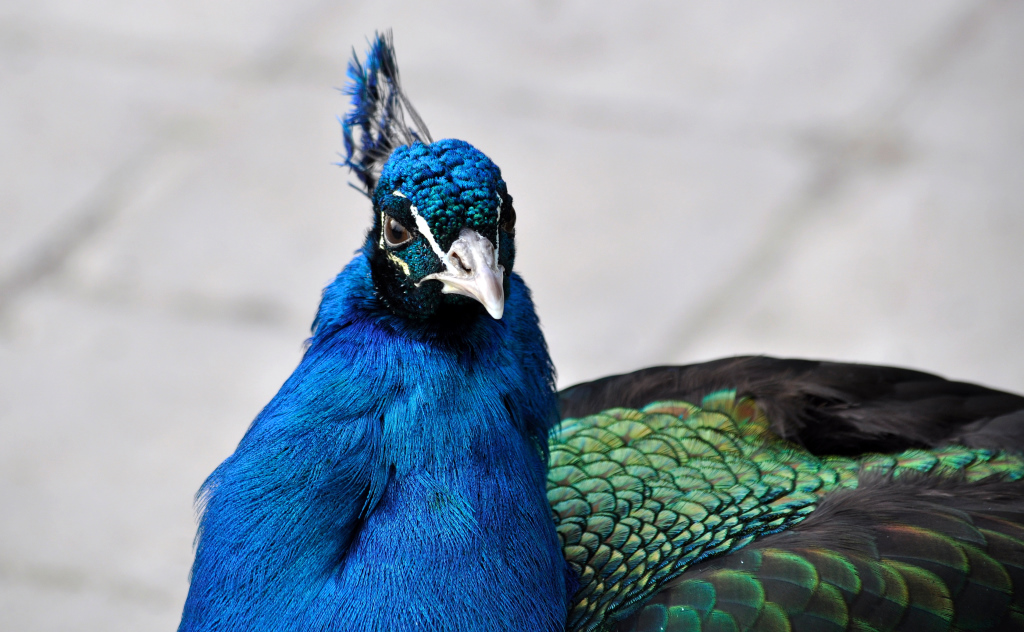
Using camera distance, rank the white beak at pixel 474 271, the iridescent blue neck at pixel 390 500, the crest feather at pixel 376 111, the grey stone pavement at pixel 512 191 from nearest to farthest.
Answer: the white beak at pixel 474 271 < the iridescent blue neck at pixel 390 500 < the crest feather at pixel 376 111 < the grey stone pavement at pixel 512 191

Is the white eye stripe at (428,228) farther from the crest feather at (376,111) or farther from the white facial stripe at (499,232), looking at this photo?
the crest feather at (376,111)

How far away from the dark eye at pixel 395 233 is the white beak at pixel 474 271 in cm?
7

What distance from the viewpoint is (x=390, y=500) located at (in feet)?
5.18

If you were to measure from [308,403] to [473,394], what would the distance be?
0.24 metres

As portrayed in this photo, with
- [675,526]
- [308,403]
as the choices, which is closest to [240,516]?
[308,403]

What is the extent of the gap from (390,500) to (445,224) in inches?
16.3

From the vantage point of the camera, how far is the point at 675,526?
182 cm

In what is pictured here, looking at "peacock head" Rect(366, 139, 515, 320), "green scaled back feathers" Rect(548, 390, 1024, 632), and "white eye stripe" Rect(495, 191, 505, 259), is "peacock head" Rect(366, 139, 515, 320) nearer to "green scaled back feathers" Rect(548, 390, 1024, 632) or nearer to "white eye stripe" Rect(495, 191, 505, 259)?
"white eye stripe" Rect(495, 191, 505, 259)

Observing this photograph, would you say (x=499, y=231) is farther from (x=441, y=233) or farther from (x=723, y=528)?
(x=723, y=528)

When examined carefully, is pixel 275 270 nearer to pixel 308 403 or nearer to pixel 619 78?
pixel 619 78

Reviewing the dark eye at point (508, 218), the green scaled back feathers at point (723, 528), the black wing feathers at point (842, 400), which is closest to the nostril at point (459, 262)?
the dark eye at point (508, 218)

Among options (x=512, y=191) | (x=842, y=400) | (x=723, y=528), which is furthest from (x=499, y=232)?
(x=512, y=191)

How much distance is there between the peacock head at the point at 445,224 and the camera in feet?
4.84

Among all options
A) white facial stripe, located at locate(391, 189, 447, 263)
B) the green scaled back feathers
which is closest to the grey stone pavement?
the green scaled back feathers
